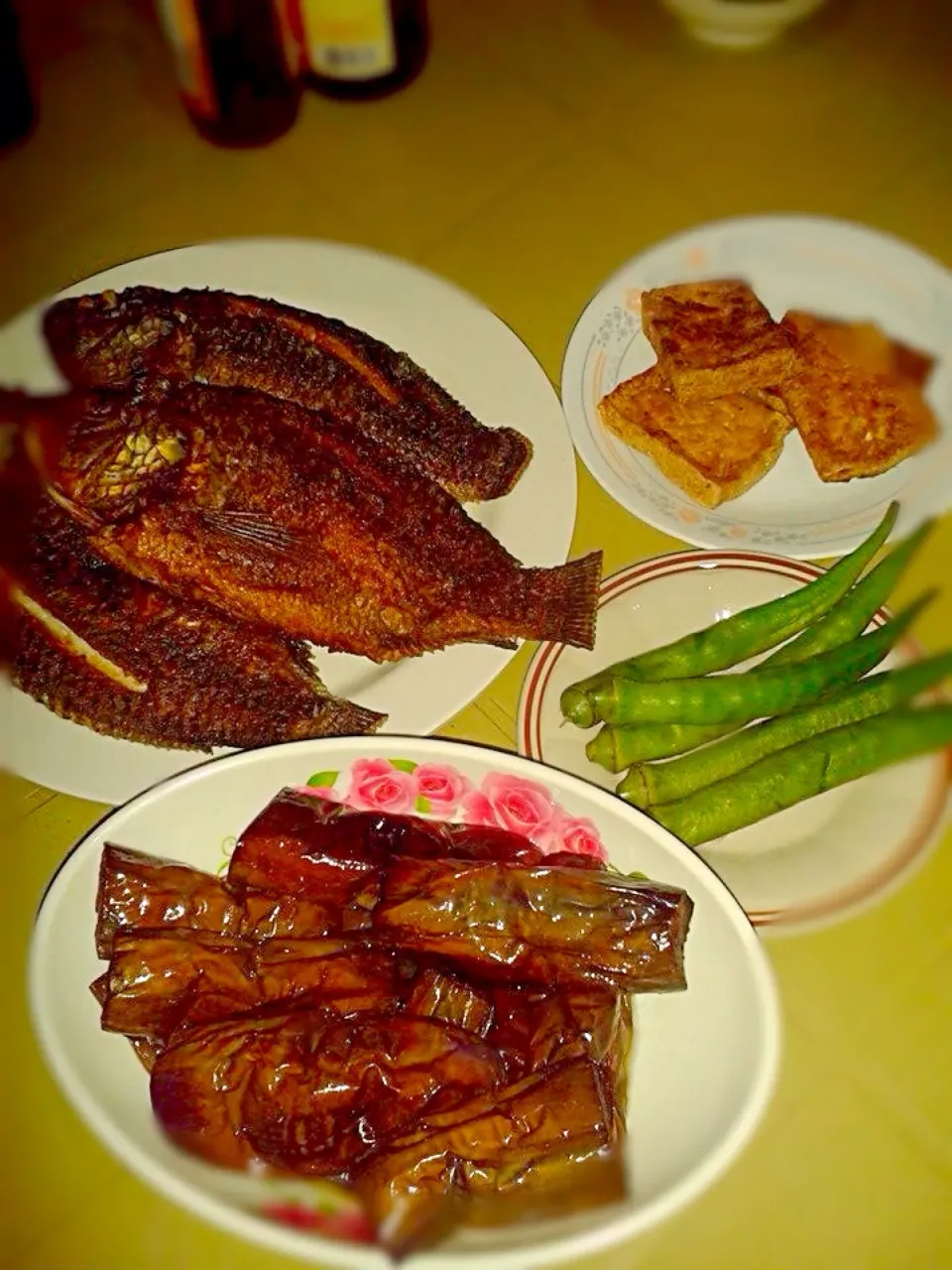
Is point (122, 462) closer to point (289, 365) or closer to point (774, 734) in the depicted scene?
point (289, 365)

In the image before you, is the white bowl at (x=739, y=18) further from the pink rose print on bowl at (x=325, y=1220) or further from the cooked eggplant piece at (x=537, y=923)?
the pink rose print on bowl at (x=325, y=1220)

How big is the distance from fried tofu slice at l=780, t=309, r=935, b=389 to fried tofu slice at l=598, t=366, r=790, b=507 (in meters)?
0.13

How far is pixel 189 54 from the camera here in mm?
1592

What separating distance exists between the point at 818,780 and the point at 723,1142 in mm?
434

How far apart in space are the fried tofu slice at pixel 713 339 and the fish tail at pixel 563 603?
12.5 inches

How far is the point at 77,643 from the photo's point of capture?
52.5 inches

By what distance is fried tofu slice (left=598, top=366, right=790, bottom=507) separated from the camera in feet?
4.78

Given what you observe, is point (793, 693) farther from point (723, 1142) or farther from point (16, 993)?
point (16, 993)

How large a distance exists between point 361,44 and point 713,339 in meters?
0.73

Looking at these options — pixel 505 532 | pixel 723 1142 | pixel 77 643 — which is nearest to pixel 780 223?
pixel 505 532

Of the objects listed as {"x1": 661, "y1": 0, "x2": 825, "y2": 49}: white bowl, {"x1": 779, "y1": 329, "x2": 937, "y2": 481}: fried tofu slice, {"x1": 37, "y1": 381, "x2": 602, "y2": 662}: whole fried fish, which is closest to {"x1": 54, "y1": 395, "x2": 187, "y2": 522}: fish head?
{"x1": 37, "y1": 381, "x2": 602, "y2": 662}: whole fried fish

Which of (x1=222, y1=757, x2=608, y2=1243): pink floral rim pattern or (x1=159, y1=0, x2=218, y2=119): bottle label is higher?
(x1=159, y1=0, x2=218, y2=119): bottle label

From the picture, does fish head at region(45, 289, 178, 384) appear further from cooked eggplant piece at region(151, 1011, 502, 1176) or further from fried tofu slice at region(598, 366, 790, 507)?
cooked eggplant piece at region(151, 1011, 502, 1176)

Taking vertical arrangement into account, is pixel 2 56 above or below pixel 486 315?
above
